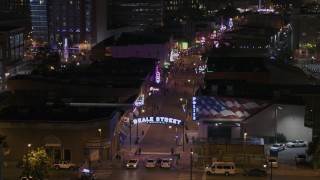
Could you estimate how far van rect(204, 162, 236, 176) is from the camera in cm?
2314

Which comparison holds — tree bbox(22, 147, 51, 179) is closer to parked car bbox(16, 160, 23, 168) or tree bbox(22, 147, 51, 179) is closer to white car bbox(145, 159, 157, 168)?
parked car bbox(16, 160, 23, 168)

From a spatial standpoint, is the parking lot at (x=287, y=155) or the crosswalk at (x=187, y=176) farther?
the parking lot at (x=287, y=155)

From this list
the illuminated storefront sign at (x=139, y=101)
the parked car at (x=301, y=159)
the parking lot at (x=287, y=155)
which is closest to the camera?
the parked car at (x=301, y=159)

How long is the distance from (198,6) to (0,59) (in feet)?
228

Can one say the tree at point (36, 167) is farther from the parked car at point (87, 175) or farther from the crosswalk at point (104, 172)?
the crosswalk at point (104, 172)

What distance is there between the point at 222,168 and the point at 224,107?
7137 millimetres

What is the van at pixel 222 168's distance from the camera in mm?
23141

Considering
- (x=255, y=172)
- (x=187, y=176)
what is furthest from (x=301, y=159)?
(x=187, y=176)

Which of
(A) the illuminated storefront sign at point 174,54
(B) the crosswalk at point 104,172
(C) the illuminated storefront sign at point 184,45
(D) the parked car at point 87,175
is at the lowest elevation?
(B) the crosswalk at point 104,172

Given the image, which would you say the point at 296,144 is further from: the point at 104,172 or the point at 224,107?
the point at 104,172

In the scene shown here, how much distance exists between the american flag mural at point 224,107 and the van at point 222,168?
6519 millimetres

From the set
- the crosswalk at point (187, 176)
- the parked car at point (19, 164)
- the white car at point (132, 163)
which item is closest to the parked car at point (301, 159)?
the crosswalk at point (187, 176)

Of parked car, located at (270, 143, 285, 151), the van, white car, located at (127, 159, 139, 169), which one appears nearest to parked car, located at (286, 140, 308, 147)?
parked car, located at (270, 143, 285, 151)

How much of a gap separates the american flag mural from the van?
257 inches
